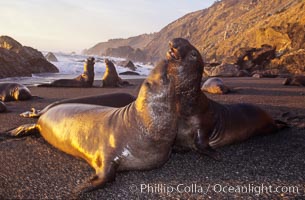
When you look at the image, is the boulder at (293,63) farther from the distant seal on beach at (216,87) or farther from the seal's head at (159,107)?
the seal's head at (159,107)

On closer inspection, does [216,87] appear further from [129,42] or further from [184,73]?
[129,42]

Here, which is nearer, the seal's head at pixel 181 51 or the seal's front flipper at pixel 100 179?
the seal's front flipper at pixel 100 179

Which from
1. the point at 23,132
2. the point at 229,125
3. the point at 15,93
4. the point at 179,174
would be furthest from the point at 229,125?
the point at 15,93

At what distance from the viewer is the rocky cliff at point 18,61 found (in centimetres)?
1811

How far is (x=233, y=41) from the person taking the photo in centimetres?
4216

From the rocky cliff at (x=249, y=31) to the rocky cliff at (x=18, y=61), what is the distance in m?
13.6

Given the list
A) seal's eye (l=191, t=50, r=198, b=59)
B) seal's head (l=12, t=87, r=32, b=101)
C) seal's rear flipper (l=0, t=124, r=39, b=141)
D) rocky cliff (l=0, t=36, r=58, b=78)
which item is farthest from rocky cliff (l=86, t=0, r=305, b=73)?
seal's rear flipper (l=0, t=124, r=39, b=141)

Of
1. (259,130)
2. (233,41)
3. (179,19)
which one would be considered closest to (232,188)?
(259,130)

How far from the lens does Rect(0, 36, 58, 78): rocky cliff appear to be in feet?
59.4

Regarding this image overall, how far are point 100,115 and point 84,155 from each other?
0.48 m

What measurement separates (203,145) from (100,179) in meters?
1.50

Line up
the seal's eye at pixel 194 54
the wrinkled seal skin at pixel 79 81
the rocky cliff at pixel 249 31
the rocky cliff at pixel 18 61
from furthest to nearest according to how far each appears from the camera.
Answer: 1. the rocky cliff at pixel 249 31
2. the rocky cliff at pixel 18 61
3. the wrinkled seal skin at pixel 79 81
4. the seal's eye at pixel 194 54

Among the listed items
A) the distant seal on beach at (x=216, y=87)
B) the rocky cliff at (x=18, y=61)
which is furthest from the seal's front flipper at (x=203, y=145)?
the rocky cliff at (x=18, y=61)

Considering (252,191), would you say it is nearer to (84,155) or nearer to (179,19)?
(84,155)
